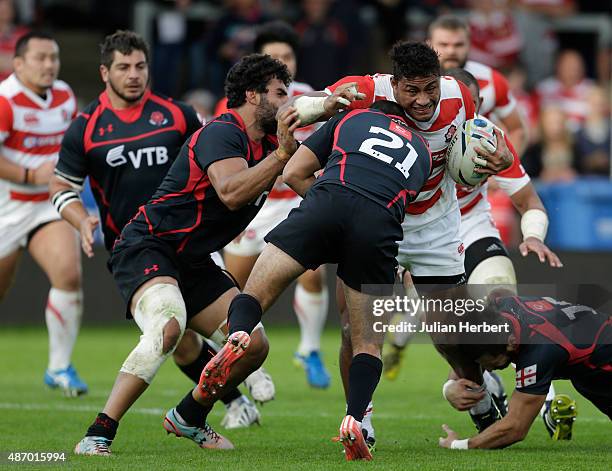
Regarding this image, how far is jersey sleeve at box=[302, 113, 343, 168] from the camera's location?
6270 mm

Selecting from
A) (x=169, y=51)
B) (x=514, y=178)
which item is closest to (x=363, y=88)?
(x=514, y=178)

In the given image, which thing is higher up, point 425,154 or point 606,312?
point 425,154

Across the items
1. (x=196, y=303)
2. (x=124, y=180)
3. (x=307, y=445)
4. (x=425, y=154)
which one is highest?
(x=425, y=154)

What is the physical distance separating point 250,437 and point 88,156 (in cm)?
203

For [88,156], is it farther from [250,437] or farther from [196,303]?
[250,437]

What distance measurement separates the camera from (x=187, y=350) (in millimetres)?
7703

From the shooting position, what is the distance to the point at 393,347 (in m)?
9.91

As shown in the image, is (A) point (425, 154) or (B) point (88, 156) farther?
(B) point (88, 156)

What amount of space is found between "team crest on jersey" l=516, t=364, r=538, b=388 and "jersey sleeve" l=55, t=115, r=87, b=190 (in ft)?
→ 10.1

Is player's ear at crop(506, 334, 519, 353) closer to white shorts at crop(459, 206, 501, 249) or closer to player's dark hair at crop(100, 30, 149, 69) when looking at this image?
white shorts at crop(459, 206, 501, 249)

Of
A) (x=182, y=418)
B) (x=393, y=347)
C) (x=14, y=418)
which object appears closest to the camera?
(x=182, y=418)

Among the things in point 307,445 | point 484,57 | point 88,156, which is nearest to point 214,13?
point 484,57

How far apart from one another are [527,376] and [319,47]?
10.2 m

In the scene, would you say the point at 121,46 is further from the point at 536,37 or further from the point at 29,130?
the point at 536,37
